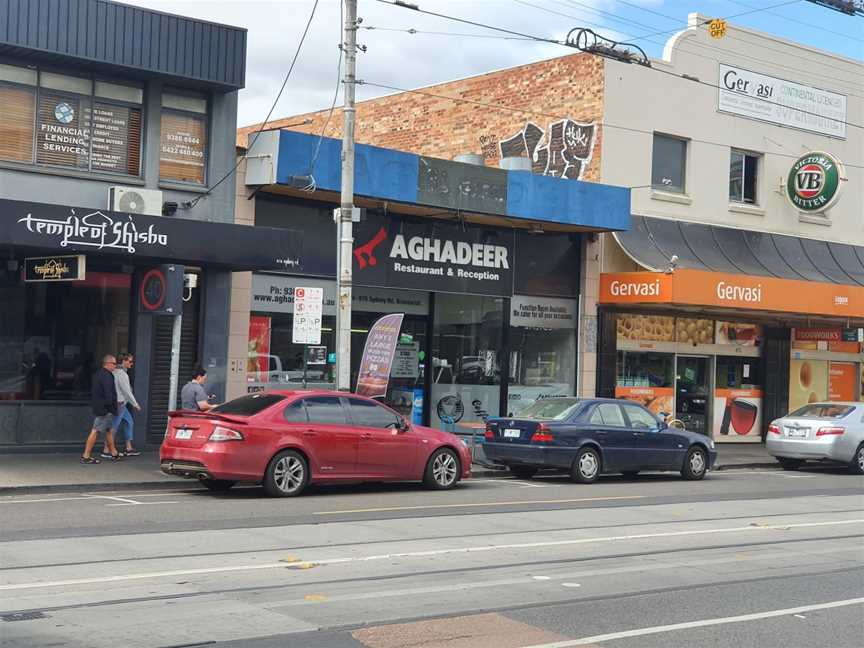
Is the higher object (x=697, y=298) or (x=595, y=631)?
(x=697, y=298)

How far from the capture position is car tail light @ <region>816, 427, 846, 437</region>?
2283cm

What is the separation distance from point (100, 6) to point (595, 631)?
14409 millimetres

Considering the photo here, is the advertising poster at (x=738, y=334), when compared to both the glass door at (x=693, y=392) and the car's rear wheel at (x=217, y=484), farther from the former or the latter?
the car's rear wheel at (x=217, y=484)

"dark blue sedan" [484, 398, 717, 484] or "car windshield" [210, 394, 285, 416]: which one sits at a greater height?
"car windshield" [210, 394, 285, 416]

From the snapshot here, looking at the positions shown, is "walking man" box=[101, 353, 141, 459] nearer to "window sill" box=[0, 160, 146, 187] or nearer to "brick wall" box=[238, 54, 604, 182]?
"window sill" box=[0, 160, 146, 187]

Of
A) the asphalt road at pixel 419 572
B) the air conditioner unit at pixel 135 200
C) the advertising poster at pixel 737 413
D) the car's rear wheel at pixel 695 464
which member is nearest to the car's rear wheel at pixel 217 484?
the asphalt road at pixel 419 572

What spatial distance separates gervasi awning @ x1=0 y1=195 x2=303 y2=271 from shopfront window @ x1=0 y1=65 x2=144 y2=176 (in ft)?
6.02

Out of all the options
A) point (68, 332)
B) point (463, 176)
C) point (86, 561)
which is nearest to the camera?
point (86, 561)

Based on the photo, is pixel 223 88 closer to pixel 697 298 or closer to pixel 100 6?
pixel 100 6

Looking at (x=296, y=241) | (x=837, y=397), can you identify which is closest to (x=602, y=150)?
(x=296, y=241)

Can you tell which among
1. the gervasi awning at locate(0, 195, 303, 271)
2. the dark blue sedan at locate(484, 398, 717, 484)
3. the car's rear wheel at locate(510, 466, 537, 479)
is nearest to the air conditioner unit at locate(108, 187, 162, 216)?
the gervasi awning at locate(0, 195, 303, 271)

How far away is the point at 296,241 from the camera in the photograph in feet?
62.7

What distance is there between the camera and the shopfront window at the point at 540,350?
1010 inches

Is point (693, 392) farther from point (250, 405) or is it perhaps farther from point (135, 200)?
point (250, 405)
